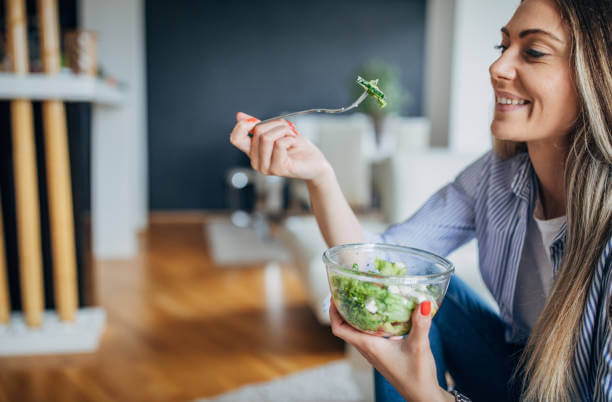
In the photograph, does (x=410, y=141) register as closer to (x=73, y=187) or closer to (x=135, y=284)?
(x=135, y=284)

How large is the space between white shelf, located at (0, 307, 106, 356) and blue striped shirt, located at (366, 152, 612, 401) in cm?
160

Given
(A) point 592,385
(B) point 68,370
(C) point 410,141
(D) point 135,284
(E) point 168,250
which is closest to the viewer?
(A) point 592,385

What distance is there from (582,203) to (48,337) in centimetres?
209

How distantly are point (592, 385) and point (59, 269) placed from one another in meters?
2.03

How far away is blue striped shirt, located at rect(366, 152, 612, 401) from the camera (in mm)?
1020

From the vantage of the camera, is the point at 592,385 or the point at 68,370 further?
the point at 68,370

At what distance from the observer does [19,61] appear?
2.06 meters

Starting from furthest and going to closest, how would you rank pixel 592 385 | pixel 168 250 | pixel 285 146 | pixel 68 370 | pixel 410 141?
pixel 410 141, pixel 168 250, pixel 68 370, pixel 285 146, pixel 592 385

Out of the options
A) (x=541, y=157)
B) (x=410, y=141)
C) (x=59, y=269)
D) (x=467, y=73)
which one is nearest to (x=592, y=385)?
(x=541, y=157)

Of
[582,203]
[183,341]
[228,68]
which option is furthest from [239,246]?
[582,203]

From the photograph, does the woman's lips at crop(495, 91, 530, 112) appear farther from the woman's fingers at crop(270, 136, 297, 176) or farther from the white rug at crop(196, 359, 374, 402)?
the white rug at crop(196, 359, 374, 402)

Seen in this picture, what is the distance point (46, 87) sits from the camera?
2074mm

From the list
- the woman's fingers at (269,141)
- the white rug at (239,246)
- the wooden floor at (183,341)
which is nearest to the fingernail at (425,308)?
the woman's fingers at (269,141)

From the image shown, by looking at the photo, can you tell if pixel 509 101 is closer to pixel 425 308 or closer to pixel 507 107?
pixel 507 107
